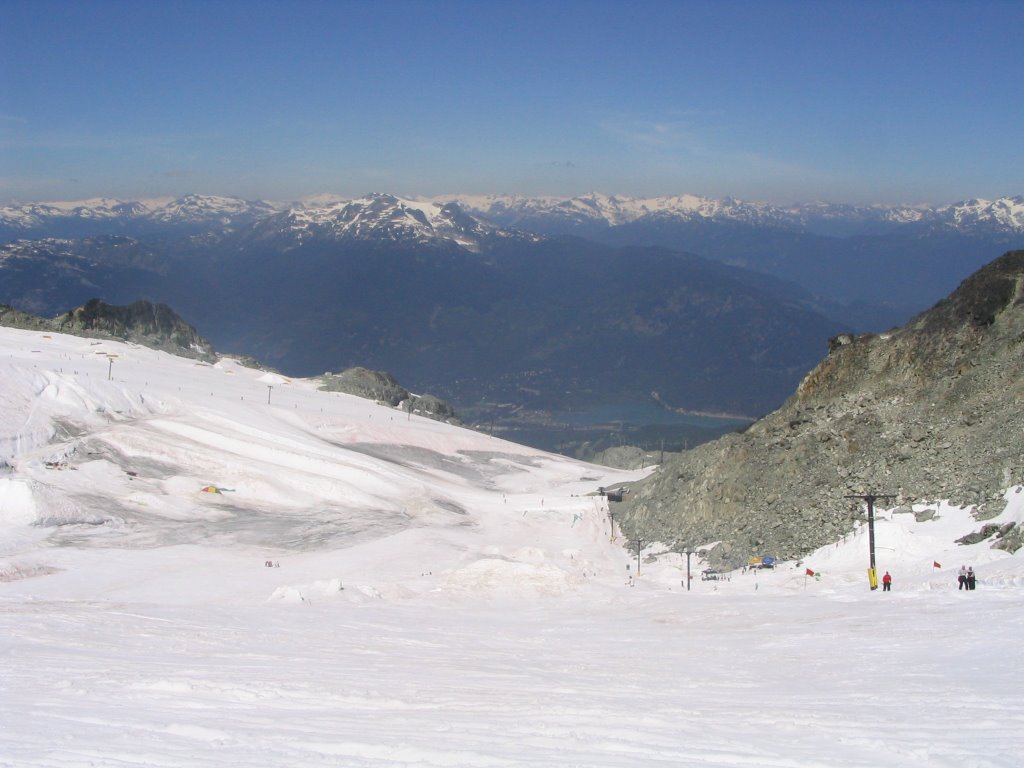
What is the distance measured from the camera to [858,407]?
57.7 metres

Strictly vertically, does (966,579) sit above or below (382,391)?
below

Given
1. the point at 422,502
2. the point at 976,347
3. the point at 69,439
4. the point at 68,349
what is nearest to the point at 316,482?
the point at 422,502

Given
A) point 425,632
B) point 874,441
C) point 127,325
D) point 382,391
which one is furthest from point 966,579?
point 127,325

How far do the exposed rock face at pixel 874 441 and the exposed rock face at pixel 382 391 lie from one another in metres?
79.1

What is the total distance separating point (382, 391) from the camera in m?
144

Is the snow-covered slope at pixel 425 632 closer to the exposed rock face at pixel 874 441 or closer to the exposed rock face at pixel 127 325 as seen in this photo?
the exposed rock face at pixel 874 441

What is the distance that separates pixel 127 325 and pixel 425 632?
141m

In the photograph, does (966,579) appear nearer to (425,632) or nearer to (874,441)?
(425,632)

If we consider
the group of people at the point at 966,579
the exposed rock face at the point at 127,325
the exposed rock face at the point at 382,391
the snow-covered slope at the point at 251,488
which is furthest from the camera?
the exposed rock face at the point at 382,391

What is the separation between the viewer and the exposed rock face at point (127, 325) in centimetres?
13818

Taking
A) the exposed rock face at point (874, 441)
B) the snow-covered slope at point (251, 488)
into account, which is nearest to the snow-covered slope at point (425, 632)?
the snow-covered slope at point (251, 488)

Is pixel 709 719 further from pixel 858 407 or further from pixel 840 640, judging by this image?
pixel 858 407

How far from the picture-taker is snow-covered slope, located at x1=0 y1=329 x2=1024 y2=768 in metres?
15.2

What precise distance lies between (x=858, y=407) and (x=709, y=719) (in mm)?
44570
